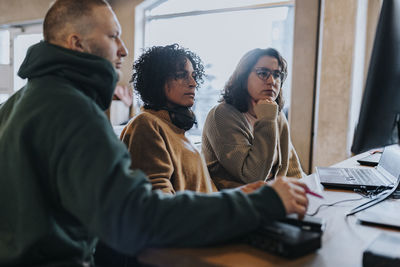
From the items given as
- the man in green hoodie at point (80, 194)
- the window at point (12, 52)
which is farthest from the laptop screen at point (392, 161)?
the window at point (12, 52)

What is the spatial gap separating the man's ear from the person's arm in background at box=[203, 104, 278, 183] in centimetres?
96

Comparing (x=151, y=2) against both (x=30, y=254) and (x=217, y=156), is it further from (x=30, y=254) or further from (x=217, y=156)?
(x=30, y=254)

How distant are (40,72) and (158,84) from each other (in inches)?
28.1

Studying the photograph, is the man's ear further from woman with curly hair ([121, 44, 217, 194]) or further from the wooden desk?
the wooden desk

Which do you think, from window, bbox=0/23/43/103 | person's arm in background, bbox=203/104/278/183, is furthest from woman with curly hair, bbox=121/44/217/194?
window, bbox=0/23/43/103

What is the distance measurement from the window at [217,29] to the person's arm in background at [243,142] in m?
2.66

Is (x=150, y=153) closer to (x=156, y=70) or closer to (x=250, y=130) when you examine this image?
(x=156, y=70)

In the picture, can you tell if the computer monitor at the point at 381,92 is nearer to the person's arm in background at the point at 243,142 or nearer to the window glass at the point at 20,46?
the person's arm in background at the point at 243,142

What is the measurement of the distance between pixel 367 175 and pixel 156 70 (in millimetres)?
1013

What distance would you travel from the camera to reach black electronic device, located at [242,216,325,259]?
2.28 ft

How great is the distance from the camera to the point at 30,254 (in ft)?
2.48

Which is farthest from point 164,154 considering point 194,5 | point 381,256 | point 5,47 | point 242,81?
A: point 5,47

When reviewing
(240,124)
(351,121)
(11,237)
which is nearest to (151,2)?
(351,121)

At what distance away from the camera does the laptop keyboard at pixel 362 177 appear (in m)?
1.44
